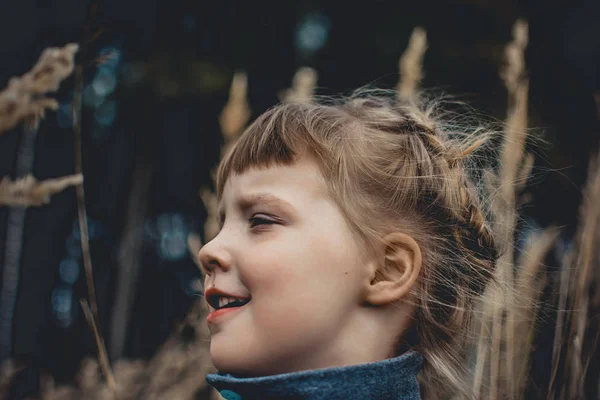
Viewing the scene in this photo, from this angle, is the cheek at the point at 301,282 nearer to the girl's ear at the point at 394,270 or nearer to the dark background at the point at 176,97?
the girl's ear at the point at 394,270

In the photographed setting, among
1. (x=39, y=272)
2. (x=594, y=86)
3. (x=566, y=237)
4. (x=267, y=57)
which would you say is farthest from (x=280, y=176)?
(x=39, y=272)

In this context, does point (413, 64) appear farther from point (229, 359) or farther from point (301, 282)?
point (229, 359)

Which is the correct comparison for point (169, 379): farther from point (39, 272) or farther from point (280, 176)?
point (39, 272)

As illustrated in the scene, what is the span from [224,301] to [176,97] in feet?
12.3

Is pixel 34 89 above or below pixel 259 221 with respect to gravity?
above

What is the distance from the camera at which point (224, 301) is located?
923mm

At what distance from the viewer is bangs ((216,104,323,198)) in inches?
39.2

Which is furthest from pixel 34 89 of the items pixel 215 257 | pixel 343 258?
pixel 343 258

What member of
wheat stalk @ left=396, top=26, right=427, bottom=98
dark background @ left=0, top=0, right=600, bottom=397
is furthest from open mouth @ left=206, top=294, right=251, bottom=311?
dark background @ left=0, top=0, right=600, bottom=397

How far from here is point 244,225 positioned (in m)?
0.96

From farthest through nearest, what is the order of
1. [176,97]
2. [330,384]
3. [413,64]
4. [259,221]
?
[176,97], [413,64], [259,221], [330,384]

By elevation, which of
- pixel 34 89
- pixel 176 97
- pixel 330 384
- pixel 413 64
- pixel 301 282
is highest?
pixel 176 97

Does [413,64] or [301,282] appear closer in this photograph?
[301,282]

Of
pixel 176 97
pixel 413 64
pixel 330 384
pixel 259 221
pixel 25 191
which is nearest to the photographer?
pixel 25 191
